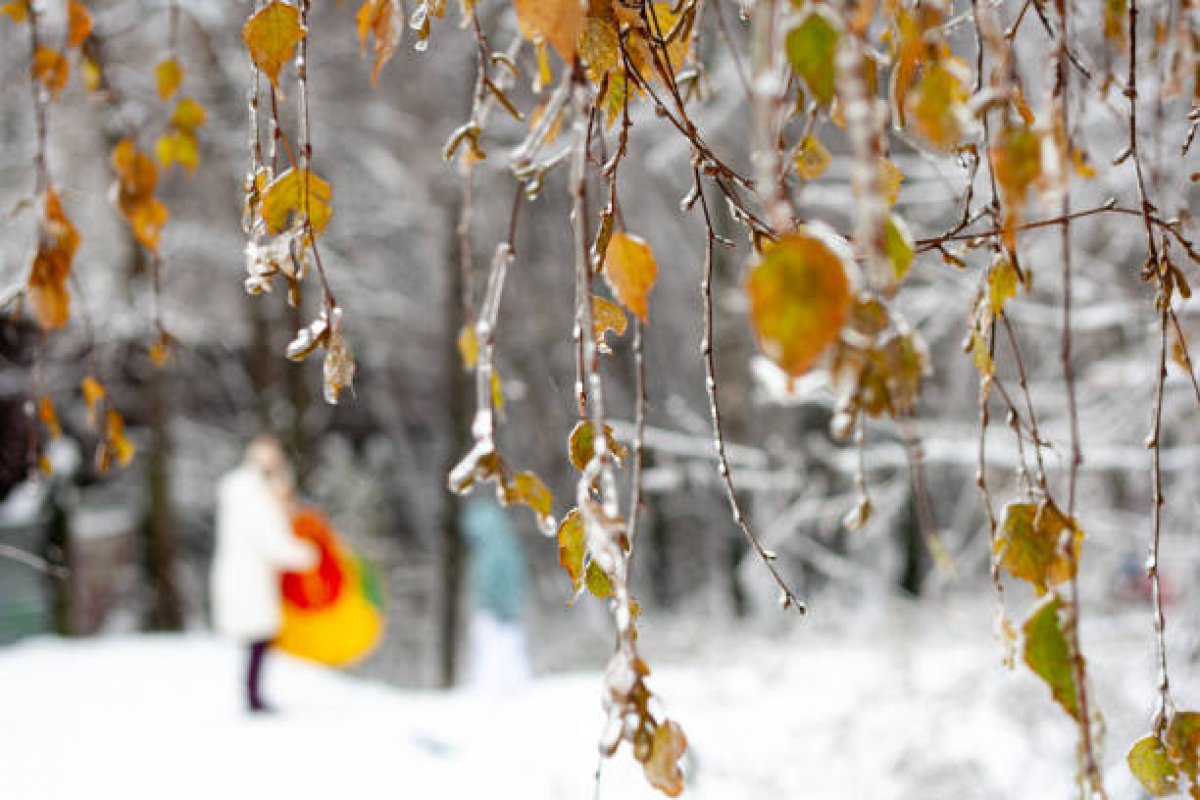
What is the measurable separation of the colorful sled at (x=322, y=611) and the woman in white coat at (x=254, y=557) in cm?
189

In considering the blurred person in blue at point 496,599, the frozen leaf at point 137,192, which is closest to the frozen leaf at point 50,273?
the frozen leaf at point 137,192

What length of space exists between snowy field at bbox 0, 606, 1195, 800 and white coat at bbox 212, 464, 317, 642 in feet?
1.56

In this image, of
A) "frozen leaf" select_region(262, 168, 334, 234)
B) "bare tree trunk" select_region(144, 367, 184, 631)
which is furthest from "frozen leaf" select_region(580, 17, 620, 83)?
"bare tree trunk" select_region(144, 367, 184, 631)

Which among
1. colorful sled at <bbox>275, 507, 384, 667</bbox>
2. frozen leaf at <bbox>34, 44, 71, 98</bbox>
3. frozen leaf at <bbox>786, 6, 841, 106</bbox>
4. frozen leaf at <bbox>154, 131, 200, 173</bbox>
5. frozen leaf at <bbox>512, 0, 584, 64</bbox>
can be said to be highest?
frozen leaf at <bbox>34, 44, 71, 98</bbox>

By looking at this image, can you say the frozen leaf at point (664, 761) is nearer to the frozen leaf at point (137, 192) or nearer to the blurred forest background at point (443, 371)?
the frozen leaf at point (137, 192)

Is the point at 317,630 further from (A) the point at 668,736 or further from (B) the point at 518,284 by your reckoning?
(A) the point at 668,736

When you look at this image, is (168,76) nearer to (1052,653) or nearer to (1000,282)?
(1000,282)

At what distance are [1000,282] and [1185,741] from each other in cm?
49

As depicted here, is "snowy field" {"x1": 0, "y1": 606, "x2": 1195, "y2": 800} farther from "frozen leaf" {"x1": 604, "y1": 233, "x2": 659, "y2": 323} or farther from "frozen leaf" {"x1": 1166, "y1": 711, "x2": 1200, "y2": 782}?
"frozen leaf" {"x1": 604, "y1": 233, "x2": 659, "y2": 323}

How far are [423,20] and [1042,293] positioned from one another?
16.3ft

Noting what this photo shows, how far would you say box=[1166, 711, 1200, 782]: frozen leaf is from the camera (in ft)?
3.27

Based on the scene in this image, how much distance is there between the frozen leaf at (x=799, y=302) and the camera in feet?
1.81

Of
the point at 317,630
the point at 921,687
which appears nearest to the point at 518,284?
the point at 317,630

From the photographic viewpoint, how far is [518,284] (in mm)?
10008
